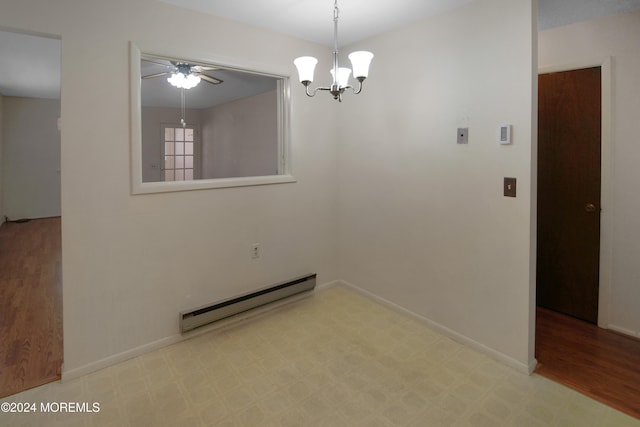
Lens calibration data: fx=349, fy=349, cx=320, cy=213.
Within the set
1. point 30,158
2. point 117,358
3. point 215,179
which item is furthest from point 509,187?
point 30,158

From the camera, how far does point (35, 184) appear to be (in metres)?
7.35

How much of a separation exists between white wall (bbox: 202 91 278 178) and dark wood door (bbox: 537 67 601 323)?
316cm

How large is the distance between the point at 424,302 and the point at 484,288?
564mm

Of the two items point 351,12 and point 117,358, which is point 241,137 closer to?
point 351,12

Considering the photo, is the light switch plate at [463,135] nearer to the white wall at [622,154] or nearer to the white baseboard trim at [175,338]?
the white wall at [622,154]

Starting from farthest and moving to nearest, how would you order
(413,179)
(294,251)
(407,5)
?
(294,251) → (413,179) → (407,5)

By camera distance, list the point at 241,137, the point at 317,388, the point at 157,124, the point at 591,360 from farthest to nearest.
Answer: the point at 241,137
the point at 157,124
the point at 591,360
the point at 317,388

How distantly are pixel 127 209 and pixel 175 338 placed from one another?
103 cm

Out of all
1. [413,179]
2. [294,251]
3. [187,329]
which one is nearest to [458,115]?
[413,179]

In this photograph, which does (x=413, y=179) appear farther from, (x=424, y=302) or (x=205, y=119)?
(x=205, y=119)

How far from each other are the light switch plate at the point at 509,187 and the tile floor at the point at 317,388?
1146 mm

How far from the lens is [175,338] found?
2641 mm

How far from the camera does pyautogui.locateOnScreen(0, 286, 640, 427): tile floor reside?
187 centimetres

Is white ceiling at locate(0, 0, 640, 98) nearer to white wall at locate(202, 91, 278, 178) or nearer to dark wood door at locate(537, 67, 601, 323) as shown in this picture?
dark wood door at locate(537, 67, 601, 323)
